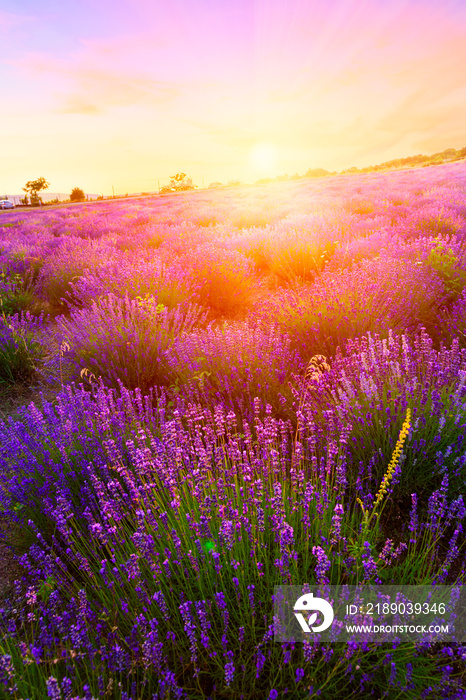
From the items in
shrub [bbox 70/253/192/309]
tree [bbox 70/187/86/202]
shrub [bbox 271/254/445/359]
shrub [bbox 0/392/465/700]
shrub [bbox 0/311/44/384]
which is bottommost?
shrub [bbox 0/392/465/700]

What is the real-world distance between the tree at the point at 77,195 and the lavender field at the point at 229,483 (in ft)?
179

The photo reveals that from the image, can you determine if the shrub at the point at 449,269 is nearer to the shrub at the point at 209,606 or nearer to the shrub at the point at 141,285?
the shrub at the point at 141,285

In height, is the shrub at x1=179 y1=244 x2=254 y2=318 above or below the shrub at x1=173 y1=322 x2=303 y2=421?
above

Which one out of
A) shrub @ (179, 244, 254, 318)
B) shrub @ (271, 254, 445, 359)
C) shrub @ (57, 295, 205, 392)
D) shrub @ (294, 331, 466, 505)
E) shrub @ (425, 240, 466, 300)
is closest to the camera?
shrub @ (294, 331, 466, 505)

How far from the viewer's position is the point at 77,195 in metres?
53.4

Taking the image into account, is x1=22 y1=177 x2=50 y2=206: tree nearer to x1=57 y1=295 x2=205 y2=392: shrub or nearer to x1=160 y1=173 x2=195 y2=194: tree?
x1=160 y1=173 x2=195 y2=194: tree

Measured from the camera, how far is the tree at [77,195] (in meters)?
52.3

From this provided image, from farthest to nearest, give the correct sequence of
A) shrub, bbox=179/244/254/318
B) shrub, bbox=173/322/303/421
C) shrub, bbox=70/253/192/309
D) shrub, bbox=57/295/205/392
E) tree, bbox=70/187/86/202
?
tree, bbox=70/187/86/202 → shrub, bbox=179/244/254/318 → shrub, bbox=70/253/192/309 → shrub, bbox=57/295/205/392 → shrub, bbox=173/322/303/421

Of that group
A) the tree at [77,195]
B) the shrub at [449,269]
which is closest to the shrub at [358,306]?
the shrub at [449,269]

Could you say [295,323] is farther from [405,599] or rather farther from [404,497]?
[405,599]

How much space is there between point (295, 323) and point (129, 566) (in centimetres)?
274

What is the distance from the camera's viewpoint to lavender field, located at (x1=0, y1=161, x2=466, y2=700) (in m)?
1.31

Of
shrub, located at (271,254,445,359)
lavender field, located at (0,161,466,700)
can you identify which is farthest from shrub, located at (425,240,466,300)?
shrub, located at (271,254,445,359)
